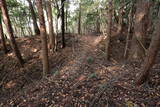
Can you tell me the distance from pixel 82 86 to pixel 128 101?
1.58 meters

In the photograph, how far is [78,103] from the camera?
10.6ft

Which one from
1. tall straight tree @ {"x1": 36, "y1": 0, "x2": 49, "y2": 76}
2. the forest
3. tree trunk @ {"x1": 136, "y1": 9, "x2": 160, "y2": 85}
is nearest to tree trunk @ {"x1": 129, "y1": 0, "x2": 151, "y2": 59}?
the forest

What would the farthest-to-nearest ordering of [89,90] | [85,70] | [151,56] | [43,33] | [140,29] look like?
[140,29]
[85,70]
[43,33]
[89,90]
[151,56]

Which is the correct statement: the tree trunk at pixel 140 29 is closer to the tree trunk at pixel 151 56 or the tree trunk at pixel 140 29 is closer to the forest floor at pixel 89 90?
the forest floor at pixel 89 90

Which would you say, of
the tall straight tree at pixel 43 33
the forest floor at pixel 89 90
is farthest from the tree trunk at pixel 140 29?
the tall straight tree at pixel 43 33

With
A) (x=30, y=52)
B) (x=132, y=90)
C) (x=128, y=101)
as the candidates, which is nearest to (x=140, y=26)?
(x=132, y=90)

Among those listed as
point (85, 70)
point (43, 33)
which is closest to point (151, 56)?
point (85, 70)

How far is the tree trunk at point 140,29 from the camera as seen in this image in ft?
18.7

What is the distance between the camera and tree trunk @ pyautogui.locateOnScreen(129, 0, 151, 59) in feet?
18.7

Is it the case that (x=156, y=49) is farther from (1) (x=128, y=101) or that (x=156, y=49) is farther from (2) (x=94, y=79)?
(2) (x=94, y=79)

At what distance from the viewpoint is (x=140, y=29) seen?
5.91m

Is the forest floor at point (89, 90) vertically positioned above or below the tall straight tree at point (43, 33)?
below

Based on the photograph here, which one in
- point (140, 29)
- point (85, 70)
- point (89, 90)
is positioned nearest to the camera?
point (89, 90)

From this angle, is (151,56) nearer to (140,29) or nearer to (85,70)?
(85,70)
